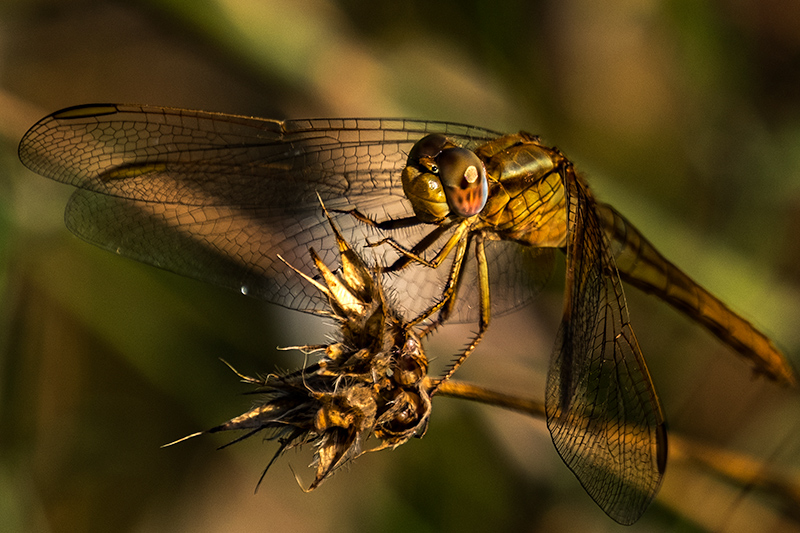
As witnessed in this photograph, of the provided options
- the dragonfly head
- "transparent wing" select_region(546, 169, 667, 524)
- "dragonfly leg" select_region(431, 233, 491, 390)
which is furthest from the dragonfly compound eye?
"transparent wing" select_region(546, 169, 667, 524)

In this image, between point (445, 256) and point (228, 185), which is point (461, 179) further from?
point (228, 185)

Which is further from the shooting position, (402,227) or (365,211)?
(365,211)

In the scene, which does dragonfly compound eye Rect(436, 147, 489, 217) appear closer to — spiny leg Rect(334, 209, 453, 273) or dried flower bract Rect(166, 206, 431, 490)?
spiny leg Rect(334, 209, 453, 273)

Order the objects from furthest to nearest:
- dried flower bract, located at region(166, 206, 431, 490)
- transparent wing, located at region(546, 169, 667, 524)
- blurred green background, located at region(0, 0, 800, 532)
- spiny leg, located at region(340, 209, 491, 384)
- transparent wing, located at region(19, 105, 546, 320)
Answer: blurred green background, located at region(0, 0, 800, 532) < transparent wing, located at region(19, 105, 546, 320) < spiny leg, located at region(340, 209, 491, 384) < transparent wing, located at region(546, 169, 667, 524) < dried flower bract, located at region(166, 206, 431, 490)

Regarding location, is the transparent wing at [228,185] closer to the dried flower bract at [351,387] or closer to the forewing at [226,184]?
the forewing at [226,184]

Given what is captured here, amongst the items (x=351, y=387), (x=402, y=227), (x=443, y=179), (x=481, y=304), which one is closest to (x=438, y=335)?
(x=481, y=304)

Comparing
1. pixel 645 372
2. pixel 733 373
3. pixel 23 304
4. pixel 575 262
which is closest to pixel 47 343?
pixel 23 304

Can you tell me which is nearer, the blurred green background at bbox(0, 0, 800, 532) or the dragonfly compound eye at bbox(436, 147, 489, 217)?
the dragonfly compound eye at bbox(436, 147, 489, 217)
